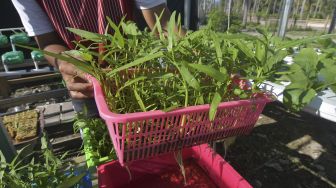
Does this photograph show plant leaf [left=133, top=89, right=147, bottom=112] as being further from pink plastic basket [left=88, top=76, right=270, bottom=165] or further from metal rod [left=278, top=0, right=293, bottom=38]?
metal rod [left=278, top=0, right=293, bottom=38]

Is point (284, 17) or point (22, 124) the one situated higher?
point (284, 17)

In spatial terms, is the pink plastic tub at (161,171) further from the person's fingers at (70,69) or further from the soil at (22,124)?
the soil at (22,124)

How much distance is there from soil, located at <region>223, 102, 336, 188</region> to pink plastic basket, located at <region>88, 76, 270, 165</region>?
0.73 metres

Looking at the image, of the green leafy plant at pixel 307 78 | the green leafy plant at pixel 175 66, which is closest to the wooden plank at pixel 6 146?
the green leafy plant at pixel 175 66

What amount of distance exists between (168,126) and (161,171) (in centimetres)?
30

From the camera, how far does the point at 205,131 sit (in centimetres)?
48

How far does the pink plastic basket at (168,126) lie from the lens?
0.40m

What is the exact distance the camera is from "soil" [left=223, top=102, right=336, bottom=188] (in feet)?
3.71

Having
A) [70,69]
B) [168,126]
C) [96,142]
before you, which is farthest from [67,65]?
[168,126]

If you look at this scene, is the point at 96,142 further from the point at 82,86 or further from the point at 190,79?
the point at 190,79

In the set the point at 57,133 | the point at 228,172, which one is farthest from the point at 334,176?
the point at 57,133

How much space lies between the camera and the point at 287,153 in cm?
129

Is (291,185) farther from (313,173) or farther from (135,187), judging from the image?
(135,187)

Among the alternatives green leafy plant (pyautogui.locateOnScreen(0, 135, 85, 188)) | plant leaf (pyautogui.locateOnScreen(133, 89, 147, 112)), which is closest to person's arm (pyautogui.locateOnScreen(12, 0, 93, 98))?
green leafy plant (pyautogui.locateOnScreen(0, 135, 85, 188))
